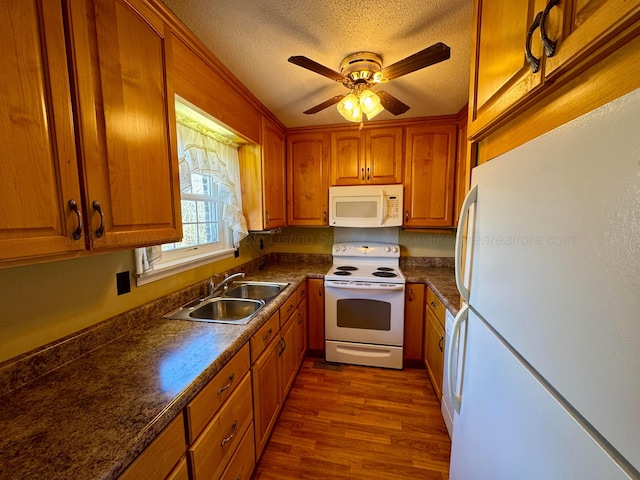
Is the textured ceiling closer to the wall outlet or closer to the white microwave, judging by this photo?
the white microwave

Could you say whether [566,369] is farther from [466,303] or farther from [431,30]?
[431,30]

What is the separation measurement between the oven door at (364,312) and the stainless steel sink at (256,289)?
0.53 m

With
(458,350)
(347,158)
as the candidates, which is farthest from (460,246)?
(347,158)

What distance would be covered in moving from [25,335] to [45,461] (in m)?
0.53

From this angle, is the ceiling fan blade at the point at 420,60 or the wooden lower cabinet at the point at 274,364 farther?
the wooden lower cabinet at the point at 274,364

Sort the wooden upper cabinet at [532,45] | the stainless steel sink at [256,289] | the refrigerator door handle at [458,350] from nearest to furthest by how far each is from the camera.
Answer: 1. the wooden upper cabinet at [532,45]
2. the refrigerator door handle at [458,350]
3. the stainless steel sink at [256,289]

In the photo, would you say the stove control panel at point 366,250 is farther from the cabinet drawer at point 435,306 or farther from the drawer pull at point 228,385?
the drawer pull at point 228,385

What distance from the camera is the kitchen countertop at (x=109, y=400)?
1.86ft

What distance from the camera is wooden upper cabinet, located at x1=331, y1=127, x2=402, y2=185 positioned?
2.47 meters

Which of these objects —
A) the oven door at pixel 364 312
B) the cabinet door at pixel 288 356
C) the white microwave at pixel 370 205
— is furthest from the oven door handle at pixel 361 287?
the white microwave at pixel 370 205

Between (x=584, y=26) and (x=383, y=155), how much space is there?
2.02m

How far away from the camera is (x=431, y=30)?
123 cm

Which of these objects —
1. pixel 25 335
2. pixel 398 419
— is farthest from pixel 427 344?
pixel 25 335

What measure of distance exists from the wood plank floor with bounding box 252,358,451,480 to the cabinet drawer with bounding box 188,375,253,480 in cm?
49
